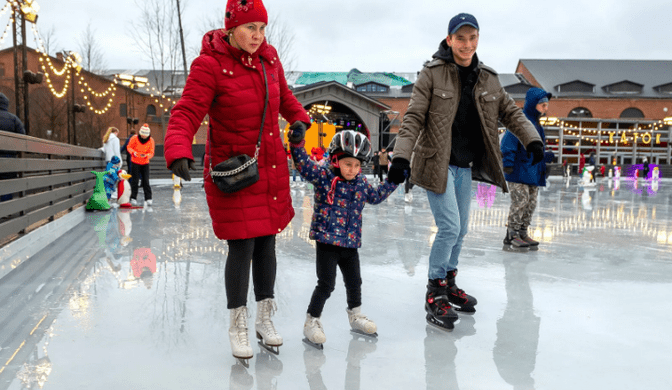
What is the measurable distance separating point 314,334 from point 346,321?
0.45 meters

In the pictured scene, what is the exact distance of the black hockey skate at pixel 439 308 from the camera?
9.35 ft

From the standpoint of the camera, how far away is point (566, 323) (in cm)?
293

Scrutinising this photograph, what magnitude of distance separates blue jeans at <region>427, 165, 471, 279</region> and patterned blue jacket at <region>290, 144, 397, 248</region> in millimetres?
436

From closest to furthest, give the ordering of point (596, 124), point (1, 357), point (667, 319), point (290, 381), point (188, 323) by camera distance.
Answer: point (290, 381) < point (1, 357) < point (188, 323) < point (667, 319) < point (596, 124)

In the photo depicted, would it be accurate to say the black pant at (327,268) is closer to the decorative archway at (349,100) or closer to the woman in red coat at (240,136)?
the woman in red coat at (240,136)

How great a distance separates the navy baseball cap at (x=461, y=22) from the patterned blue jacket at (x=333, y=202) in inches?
37.7

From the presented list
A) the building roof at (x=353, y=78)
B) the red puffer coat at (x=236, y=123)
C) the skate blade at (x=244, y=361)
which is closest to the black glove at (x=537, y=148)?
the red puffer coat at (x=236, y=123)

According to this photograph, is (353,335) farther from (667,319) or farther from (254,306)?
(667,319)

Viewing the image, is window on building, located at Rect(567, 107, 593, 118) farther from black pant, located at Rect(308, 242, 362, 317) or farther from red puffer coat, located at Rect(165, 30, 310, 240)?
red puffer coat, located at Rect(165, 30, 310, 240)

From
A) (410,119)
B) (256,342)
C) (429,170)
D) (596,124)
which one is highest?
(596,124)

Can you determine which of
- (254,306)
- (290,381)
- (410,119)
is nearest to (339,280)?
(254,306)

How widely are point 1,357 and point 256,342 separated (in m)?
1.12

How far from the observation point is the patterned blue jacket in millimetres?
2598

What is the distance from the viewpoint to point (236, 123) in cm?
236
